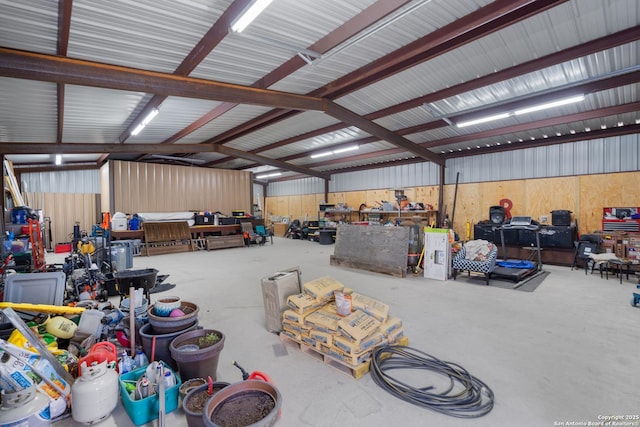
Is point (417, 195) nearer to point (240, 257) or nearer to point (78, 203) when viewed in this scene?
point (240, 257)

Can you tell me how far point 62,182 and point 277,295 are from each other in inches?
551

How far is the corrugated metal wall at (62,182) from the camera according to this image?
38.5 feet

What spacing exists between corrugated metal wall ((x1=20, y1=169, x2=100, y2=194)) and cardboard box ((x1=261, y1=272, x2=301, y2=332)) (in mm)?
13407

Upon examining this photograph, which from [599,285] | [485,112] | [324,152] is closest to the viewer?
[599,285]

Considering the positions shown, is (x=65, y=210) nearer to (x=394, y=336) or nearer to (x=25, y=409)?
(x=25, y=409)

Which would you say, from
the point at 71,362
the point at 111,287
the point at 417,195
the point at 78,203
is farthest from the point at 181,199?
the point at 71,362

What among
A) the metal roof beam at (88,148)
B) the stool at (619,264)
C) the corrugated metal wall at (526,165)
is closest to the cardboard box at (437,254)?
the stool at (619,264)

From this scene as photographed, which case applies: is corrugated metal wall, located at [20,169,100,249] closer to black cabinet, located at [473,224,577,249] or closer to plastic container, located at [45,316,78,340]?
plastic container, located at [45,316,78,340]

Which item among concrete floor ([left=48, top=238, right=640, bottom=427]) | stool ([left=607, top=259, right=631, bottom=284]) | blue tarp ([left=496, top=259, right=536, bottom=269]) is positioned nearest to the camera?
concrete floor ([left=48, top=238, right=640, bottom=427])

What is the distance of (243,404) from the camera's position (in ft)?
5.91

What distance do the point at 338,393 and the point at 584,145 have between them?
9374mm

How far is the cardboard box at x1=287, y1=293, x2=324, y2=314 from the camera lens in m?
3.06

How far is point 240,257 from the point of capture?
9.12m

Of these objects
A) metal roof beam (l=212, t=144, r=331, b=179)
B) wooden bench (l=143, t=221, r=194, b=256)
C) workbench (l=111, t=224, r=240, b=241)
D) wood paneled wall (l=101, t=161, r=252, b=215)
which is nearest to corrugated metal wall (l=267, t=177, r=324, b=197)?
metal roof beam (l=212, t=144, r=331, b=179)
